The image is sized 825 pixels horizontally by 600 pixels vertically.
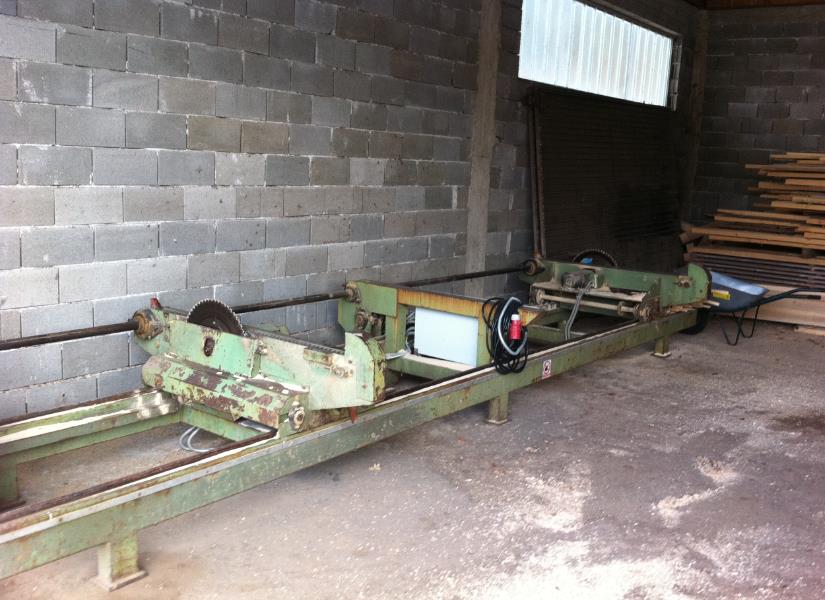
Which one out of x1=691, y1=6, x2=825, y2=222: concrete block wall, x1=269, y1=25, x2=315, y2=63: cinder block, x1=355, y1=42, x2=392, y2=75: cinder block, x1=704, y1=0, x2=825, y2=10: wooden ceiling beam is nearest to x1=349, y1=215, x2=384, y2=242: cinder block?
x1=355, y1=42, x2=392, y2=75: cinder block

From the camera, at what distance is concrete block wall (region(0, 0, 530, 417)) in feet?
12.2

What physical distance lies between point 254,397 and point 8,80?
1.82 meters

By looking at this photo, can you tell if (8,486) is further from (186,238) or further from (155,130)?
(155,130)

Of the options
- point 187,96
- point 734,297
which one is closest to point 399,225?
point 187,96

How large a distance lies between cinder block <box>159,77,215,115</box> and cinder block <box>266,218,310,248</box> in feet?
2.63

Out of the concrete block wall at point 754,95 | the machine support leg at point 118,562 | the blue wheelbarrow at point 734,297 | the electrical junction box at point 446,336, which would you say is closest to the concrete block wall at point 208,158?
the electrical junction box at point 446,336

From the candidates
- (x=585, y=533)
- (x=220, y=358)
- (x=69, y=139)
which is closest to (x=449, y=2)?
(x=69, y=139)

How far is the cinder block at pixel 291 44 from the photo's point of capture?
15.3 ft

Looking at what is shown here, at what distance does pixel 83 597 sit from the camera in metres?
2.63

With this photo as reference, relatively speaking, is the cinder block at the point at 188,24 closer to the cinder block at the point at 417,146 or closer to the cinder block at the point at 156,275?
the cinder block at the point at 156,275

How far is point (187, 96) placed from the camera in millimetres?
4258

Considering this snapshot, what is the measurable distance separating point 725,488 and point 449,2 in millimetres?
3999

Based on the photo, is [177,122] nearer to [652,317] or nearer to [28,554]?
[28,554]

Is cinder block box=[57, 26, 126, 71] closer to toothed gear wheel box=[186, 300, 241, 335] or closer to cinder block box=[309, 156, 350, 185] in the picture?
toothed gear wheel box=[186, 300, 241, 335]
